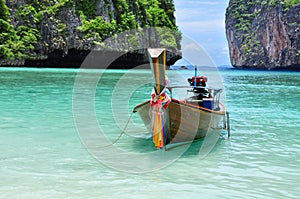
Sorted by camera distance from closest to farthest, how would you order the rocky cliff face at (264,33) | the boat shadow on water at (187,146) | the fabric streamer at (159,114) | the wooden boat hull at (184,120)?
the fabric streamer at (159,114)
the wooden boat hull at (184,120)
the boat shadow on water at (187,146)
the rocky cliff face at (264,33)

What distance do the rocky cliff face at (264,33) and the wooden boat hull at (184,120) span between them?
3422 inches

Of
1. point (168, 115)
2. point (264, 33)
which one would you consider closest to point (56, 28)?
point (168, 115)

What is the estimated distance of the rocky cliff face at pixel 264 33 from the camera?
91.7m

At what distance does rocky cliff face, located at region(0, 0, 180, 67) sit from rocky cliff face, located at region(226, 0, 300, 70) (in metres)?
41.0

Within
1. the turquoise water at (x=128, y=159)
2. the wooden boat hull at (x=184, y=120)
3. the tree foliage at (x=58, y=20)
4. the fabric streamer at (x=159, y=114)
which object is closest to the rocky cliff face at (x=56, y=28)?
the tree foliage at (x=58, y=20)

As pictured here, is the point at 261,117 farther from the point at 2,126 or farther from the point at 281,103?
the point at 2,126

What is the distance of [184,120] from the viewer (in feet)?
29.7

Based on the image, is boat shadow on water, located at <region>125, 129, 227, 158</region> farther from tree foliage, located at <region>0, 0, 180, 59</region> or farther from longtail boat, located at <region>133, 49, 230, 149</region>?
tree foliage, located at <region>0, 0, 180, 59</region>

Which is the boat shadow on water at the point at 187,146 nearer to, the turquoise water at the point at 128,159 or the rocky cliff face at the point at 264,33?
the turquoise water at the point at 128,159

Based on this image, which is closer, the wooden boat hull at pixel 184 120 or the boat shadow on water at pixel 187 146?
the wooden boat hull at pixel 184 120

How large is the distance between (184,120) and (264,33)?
9826cm

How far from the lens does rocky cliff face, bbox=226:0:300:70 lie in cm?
9169

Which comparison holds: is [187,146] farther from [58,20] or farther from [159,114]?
[58,20]

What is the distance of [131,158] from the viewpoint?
8367 mm
